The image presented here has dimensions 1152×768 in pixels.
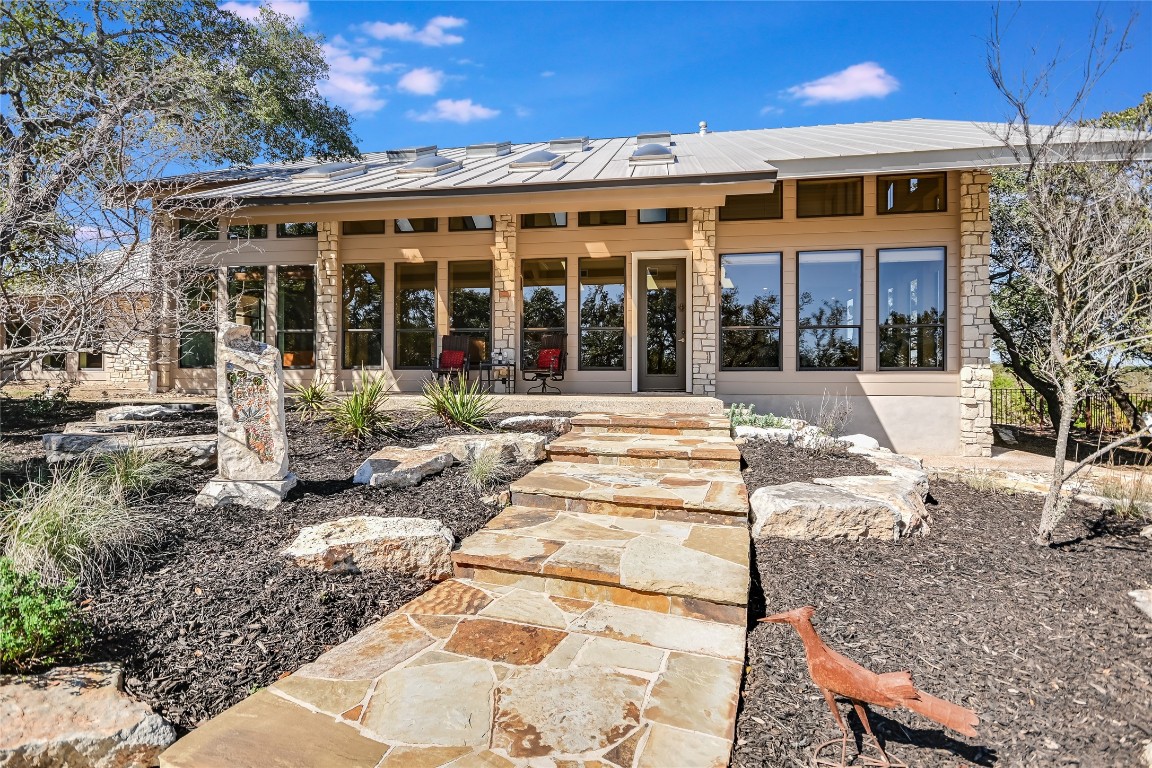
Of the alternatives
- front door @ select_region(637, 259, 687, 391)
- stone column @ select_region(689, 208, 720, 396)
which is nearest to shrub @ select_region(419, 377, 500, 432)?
stone column @ select_region(689, 208, 720, 396)

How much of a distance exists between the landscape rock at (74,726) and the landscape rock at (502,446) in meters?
3.06

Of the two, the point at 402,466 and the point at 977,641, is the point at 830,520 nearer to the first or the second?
the point at 977,641

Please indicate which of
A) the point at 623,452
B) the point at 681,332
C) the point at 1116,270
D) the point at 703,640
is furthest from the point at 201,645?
the point at 681,332

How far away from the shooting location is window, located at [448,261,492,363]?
9.38m

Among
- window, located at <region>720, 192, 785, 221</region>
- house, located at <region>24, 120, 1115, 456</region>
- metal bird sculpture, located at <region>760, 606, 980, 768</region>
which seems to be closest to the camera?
metal bird sculpture, located at <region>760, 606, 980, 768</region>

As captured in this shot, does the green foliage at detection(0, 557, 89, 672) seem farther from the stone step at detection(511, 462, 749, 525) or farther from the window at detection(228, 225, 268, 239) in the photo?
the window at detection(228, 225, 268, 239)

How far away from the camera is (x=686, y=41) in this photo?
29.3 ft

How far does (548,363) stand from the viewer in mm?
8789

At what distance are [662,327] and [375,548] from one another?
7238mm

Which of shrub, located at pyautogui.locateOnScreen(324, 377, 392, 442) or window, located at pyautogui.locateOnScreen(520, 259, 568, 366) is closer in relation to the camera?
shrub, located at pyautogui.locateOnScreen(324, 377, 392, 442)

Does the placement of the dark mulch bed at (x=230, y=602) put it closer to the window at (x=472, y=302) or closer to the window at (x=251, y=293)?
the window at (x=472, y=302)

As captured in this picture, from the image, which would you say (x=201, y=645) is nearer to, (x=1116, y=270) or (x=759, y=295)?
(x=1116, y=270)

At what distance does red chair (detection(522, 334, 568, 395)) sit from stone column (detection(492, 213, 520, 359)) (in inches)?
16.1

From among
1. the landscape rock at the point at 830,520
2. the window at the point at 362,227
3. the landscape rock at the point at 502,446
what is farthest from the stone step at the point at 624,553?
the window at the point at 362,227
